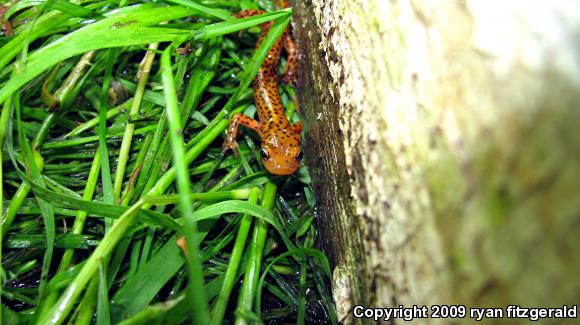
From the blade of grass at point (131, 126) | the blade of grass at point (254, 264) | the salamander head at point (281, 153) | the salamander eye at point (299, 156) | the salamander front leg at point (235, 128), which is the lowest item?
the blade of grass at point (254, 264)

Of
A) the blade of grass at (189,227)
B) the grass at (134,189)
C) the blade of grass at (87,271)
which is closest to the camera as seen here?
the blade of grass at (189,227)

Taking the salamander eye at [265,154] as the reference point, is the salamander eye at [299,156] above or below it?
below

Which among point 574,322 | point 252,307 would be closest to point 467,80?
point 574,322

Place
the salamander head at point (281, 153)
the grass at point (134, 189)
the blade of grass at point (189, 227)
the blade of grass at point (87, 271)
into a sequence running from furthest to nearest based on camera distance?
the salamander head at point (281, 153) → the grass at point (134, 189) → the blade of grass at point (87, 271) → the blade of grass at point (189, 227)

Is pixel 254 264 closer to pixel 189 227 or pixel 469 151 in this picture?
pixel 189 227

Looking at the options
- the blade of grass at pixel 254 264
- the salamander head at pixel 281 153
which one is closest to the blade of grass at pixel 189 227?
the blade of grass at pixel 254 264

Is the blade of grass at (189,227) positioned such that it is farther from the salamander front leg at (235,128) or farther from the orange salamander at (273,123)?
the salamander front leg at (235,128)

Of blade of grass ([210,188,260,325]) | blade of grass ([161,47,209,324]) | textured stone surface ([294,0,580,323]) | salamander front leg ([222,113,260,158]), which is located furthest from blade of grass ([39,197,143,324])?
salamander front leg ([222,113,260,158])

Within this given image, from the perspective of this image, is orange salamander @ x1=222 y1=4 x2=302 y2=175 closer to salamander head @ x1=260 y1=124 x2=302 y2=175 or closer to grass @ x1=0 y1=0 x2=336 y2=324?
salamander head @ x1=260 y1=124 x2=302 y2=175
